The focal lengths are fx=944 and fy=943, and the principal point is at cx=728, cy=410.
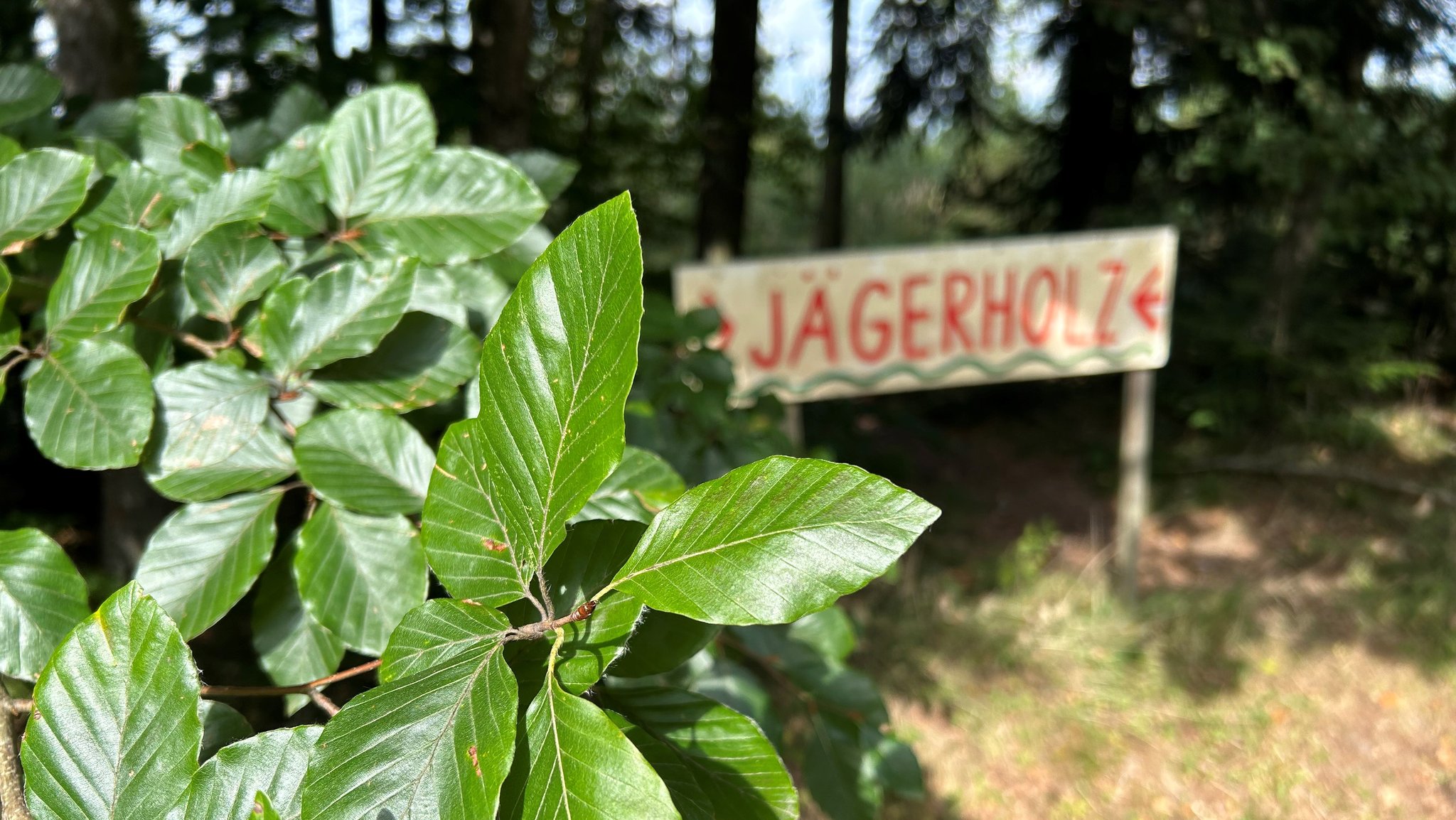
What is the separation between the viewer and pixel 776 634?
3.36ft

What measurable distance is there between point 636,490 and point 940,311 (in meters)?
2.42

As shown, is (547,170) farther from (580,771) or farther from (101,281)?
(580,771)

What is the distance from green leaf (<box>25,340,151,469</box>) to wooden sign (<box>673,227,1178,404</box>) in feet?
6.58

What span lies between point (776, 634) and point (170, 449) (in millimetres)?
613

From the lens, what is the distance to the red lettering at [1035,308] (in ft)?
9.91

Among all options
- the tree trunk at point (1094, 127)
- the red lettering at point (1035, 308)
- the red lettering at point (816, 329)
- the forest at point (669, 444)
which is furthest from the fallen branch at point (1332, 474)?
Answer: the red lettering at point (816, 329)

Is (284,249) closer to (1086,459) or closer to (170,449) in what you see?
(170,449)

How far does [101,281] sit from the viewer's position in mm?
687

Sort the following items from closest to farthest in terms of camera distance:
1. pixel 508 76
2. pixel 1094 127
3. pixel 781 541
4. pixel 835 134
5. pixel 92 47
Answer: pixel 781 541, pixel 92 47, pixel 508 76, pixel 835 134, pixel 1094 127

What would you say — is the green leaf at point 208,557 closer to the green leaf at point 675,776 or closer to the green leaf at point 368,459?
the green leaf at point 368,459

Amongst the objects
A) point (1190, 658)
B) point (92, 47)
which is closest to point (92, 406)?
point (92, 47)

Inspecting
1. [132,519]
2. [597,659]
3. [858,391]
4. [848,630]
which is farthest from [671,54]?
[597,659]

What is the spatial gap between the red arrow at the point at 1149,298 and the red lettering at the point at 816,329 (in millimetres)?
1082

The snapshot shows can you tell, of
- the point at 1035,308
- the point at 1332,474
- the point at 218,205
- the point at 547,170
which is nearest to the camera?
the point at 218,205
